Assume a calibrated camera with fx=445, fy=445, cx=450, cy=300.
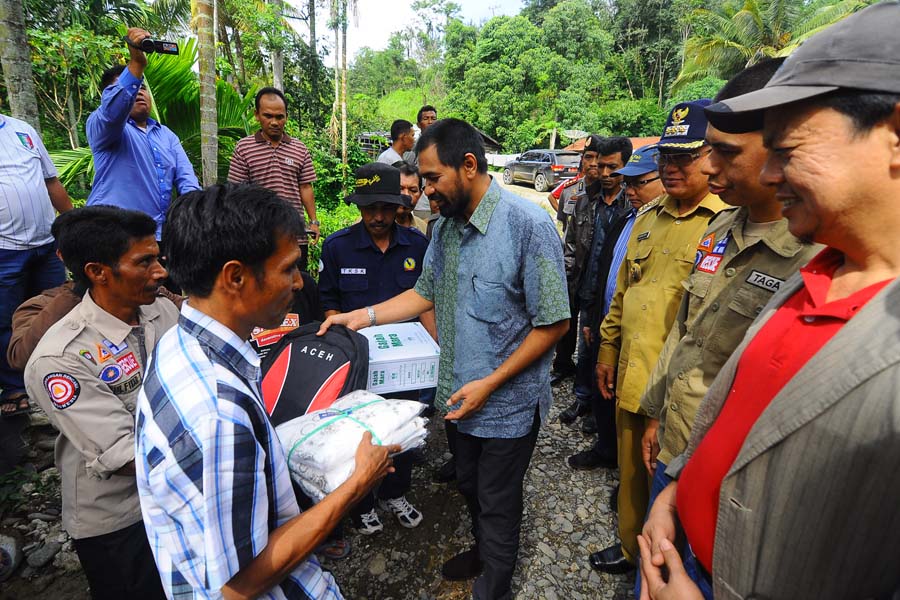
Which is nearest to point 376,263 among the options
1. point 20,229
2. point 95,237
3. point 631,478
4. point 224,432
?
point 95,237

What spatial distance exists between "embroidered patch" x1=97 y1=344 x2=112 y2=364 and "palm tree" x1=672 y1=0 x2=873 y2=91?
23063 millimetres

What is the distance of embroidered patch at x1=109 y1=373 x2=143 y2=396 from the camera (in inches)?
67.4

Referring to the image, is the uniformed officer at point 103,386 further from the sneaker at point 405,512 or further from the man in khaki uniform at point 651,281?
the man in khaki uniform at point 651,281

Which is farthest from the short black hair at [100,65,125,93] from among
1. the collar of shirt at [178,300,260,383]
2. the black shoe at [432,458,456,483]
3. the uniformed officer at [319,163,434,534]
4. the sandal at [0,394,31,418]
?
the black shoe at [432,458,456,483]

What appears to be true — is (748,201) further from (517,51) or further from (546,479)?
(517,51)

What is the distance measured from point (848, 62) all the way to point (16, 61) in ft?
16.8

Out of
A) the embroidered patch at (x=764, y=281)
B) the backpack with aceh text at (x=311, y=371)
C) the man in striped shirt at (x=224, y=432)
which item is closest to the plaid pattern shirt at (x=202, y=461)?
the man in striped shirt at (x=224, y=432)

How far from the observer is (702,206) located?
2.09m

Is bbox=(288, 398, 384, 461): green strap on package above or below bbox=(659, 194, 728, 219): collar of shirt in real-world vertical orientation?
below

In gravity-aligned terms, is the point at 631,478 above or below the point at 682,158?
below

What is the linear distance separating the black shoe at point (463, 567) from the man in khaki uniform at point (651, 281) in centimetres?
70

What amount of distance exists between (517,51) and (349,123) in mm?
15359

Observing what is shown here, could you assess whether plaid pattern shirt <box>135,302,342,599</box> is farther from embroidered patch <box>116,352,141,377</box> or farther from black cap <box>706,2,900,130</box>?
black cap <box>706,2,900,130</box>

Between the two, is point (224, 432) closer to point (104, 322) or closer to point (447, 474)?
point (104, 322)
